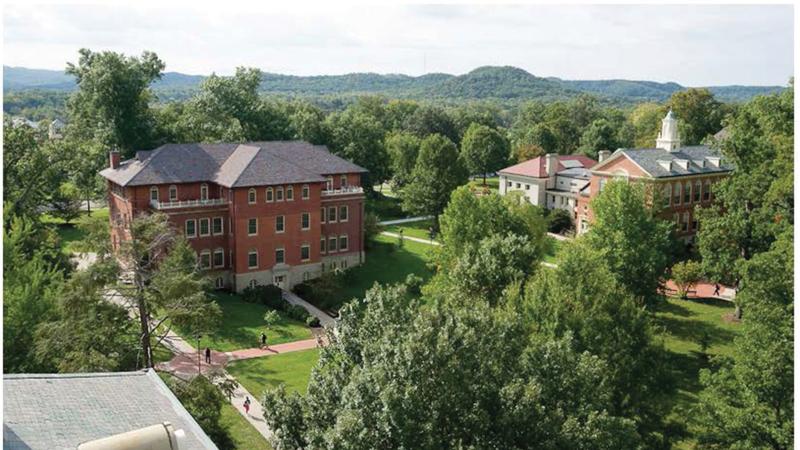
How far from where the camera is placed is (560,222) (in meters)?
69.6

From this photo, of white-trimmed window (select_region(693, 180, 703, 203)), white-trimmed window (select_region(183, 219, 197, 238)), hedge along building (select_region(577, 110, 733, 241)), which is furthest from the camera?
white-trimmed window (select_region(693, 180, 703, 203))

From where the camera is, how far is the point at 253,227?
161 feet

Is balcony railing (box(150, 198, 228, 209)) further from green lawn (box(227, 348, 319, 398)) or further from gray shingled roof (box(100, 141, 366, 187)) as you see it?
green lawn (box(227, 348, 319, 398))

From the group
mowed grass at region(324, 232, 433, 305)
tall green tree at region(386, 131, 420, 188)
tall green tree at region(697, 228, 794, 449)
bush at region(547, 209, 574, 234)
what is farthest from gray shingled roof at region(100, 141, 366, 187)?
tall green tree at region(386, 131, 420, 188)

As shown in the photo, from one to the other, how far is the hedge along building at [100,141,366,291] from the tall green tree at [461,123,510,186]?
49.0 meters

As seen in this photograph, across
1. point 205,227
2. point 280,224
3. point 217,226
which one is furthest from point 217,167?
point 280,224

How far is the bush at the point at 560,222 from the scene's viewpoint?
69.2 m

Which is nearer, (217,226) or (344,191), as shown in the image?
(217,226)

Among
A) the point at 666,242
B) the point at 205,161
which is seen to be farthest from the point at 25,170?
the point at 666,242

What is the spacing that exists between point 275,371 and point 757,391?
22.4 m

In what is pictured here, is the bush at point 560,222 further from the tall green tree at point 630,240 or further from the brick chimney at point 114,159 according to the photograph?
the brick chimney at point 114,159

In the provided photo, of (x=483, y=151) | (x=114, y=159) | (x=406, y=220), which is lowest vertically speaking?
(x=406, y=220)

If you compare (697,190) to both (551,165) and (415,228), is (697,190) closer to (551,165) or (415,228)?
(551,165)

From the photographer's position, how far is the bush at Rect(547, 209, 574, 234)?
6925 cm
